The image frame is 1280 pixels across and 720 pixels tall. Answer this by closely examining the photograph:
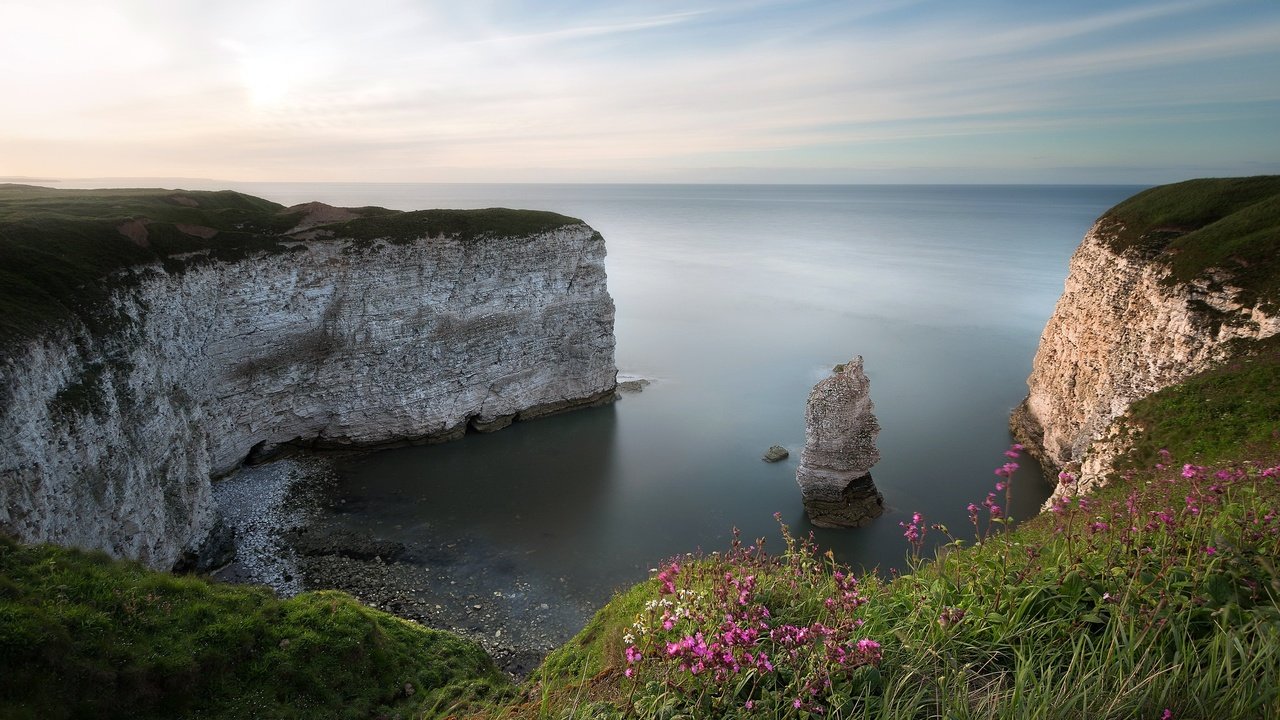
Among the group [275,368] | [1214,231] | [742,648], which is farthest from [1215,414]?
[275,368]

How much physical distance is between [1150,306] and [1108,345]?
2648 millimetres

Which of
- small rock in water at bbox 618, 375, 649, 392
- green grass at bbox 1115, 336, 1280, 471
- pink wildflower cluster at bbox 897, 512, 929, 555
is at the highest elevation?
pink wildflower cluster at bbox 897, 512, 929, 555

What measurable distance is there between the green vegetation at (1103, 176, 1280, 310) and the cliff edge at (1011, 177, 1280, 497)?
49 millimetres

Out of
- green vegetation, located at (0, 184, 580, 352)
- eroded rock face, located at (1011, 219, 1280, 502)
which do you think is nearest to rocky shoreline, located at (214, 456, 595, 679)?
green vegetation, located at (0, 184, 580, 352)

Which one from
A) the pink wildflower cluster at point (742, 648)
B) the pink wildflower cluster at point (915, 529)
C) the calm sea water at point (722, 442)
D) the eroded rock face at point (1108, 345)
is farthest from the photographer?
the calm sea water at point (722, 442)

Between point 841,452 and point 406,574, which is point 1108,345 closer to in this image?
point 841,452

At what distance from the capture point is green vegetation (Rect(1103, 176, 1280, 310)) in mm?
22375

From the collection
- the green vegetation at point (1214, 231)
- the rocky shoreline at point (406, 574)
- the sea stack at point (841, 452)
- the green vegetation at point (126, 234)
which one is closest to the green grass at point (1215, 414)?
the green vegetation at point (1214, 231)

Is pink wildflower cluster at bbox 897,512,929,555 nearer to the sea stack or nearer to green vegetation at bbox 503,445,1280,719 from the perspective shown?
green vegetation at bbox 503,445,1280,719

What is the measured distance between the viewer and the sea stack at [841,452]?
85.2ft

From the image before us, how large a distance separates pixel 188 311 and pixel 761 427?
2974 centimetres

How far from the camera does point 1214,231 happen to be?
2545cm

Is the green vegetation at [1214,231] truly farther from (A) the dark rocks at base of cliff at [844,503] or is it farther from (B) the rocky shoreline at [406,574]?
(B) the rocky shoreline at [406,574]

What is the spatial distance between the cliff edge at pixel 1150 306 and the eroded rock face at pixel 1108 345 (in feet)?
0.16
